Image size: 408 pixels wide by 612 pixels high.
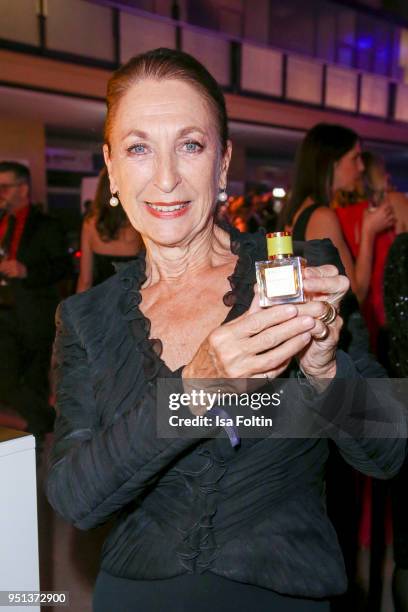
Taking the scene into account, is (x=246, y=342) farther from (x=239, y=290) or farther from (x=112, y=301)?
(x=112, y=301)

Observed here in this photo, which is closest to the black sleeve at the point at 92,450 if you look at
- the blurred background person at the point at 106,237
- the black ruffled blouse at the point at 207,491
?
the black ruffled blouse at the point at 207,491

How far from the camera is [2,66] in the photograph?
7.47 metres

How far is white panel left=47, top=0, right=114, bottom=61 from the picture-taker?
8.12 meters

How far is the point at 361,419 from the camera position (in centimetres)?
109

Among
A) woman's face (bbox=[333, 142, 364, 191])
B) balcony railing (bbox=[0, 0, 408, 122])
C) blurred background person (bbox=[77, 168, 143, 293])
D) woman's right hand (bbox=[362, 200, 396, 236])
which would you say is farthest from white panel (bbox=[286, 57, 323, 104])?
woman's right hand (bbox=[362, 200, 396, 236])

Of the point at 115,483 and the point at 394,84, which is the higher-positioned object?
the point at 394,84

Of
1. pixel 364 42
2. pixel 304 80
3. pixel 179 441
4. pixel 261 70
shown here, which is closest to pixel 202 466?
pixel 179 441

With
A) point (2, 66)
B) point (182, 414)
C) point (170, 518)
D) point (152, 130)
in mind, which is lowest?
point (170, 518)

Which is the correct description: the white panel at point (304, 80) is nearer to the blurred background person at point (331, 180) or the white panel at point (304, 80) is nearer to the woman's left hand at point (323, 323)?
the blurred background person at point (331, 180)

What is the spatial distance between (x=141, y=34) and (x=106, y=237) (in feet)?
20.6

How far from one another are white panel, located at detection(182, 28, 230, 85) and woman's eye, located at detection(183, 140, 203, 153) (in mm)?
9005

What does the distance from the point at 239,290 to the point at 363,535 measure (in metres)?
2.42

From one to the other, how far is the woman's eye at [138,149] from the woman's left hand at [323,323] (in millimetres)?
426

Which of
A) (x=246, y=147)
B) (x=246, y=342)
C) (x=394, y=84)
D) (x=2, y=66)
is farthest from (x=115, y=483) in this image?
(x=394, y=84)
